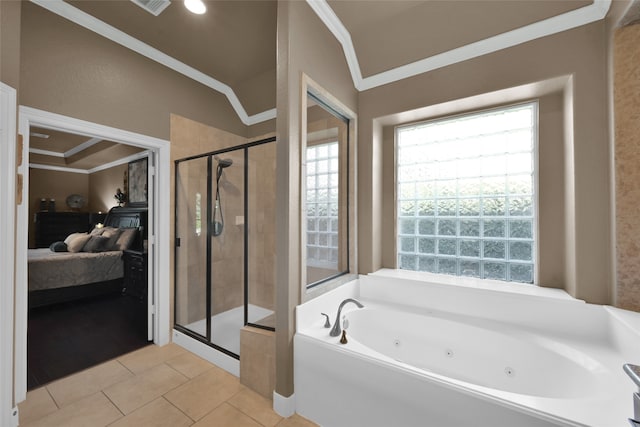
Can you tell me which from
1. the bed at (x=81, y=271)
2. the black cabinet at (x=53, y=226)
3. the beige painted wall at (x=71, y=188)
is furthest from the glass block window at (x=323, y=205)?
the black cabinet at (x=53, y=226)

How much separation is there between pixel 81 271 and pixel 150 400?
3.05 meters

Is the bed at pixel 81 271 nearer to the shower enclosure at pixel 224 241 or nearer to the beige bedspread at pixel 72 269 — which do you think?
the beige bedspread at pixel 72 269

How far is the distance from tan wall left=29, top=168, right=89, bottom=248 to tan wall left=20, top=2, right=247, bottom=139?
597 cm

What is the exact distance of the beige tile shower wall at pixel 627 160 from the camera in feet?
4.48

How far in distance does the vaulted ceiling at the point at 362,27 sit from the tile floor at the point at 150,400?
8.82 feet

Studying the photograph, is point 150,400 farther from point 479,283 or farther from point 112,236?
point 112,236

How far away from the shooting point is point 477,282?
200 cm

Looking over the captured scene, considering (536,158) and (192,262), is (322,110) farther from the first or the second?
(192,262)

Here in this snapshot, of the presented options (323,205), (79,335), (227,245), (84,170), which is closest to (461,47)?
(323,205)

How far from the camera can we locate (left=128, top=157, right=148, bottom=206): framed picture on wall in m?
3.97

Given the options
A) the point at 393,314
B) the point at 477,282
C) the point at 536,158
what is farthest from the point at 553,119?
the point at 393,314

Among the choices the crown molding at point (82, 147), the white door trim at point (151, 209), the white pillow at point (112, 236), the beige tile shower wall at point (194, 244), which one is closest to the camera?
the white door trim at point (151, 209)

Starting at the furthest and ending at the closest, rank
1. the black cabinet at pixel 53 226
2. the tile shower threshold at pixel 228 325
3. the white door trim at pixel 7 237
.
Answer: the black cabinet at pixel 53 226
the tile shower threshold at pixel 228 325
the white door trim at pixel 7 237

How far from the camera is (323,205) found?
2.19m
